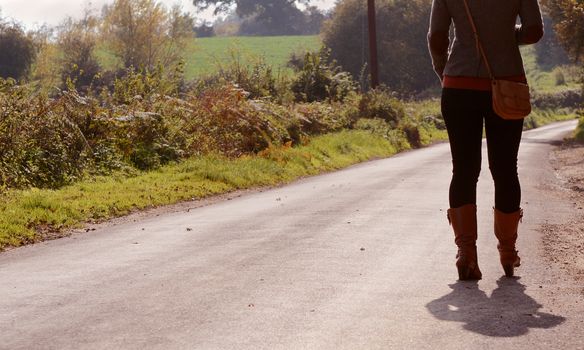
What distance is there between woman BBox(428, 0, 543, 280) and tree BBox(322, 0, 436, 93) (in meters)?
60.4

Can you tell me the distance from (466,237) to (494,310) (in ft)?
3.23

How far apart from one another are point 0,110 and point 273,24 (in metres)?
113

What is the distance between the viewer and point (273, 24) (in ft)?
413

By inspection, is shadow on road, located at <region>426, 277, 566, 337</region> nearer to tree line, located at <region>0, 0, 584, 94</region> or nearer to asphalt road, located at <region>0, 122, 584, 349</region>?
asphalt road, located at <region>0, 122, 584, 349</region>

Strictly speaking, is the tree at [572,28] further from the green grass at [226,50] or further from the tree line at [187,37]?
the tree line at [187,37]

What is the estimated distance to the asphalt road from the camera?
5168 mm

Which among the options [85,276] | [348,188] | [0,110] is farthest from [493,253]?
[0,110]

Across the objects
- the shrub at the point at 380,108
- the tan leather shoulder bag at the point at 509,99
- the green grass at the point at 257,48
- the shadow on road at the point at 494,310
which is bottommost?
the shrub at the point at 380,108

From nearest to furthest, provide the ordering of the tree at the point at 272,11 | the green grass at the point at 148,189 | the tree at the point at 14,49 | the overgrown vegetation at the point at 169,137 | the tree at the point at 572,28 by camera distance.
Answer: the green grass at the point at 148,189 < the overgrown vegetation at the point at 169,137 < the tree at the point at 572,28 < the tree at the point at 14,49 < the tree at the point at 272,11

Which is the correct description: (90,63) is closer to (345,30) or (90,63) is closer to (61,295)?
(345,30)

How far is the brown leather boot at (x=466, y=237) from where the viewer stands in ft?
21.9

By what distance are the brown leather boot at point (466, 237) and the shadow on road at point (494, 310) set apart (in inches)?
5.8

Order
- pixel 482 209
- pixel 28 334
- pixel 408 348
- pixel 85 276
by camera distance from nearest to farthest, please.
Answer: pixel 408 348
pixel 28 334
pixel 85 276
pixel 482 209

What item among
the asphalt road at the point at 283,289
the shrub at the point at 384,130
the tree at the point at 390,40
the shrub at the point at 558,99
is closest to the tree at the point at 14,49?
the tree at the point at 390,40
